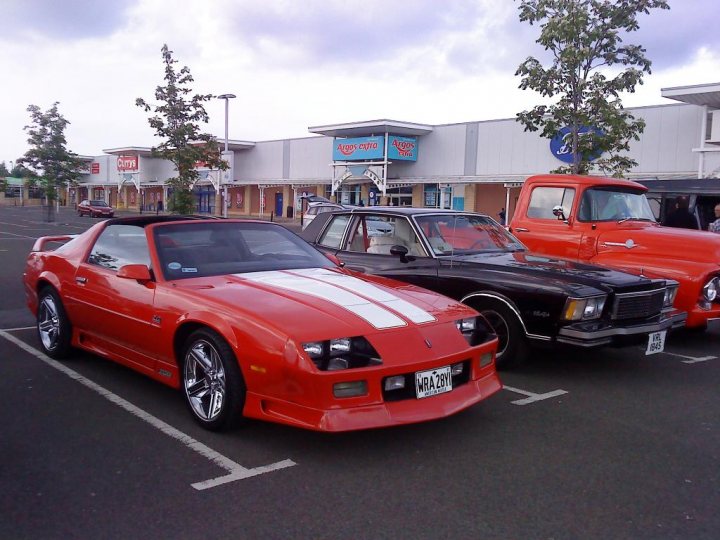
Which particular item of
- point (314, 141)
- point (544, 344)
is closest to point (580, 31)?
point (544, 344)

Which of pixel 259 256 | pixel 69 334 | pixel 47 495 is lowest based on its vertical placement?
pixel 47 495

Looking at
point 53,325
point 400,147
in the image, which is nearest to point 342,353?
point 53,325

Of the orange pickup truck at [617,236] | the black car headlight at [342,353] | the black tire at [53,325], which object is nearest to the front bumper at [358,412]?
the black car headlight at [342,353]

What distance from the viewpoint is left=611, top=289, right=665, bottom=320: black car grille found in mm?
5562

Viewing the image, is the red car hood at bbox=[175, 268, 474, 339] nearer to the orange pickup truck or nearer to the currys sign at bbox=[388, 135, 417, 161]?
the orange pickup truck

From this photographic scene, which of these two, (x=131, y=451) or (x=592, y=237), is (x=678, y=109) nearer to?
(x=592, y=237)

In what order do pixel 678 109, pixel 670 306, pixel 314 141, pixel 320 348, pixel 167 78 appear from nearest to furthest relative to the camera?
pixel 320 348
pixel 670 306
pixel 167 78
pixel 678 109
pixel 314 141

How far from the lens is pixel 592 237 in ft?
25.0

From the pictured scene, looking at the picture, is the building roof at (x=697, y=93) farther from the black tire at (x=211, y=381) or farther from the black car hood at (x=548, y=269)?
the black tire at (x=211, y=381)

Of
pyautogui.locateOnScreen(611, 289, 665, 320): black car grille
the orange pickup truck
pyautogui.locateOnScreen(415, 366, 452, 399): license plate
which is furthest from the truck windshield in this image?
pyautogui.locateOnScreen(415, 366, 452, 399): license plate

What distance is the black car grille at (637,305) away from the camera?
5562mm

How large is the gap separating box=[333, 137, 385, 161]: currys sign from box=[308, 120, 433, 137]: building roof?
0.53 m

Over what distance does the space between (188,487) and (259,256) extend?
7.16 ft

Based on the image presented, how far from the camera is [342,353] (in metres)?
3.82
